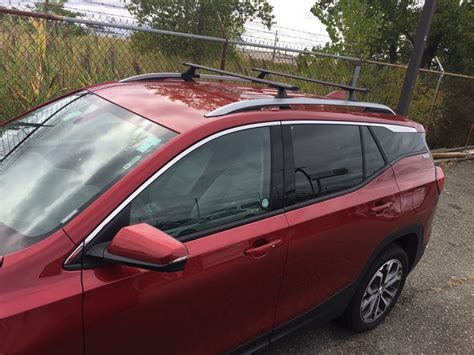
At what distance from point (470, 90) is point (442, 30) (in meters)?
10.5

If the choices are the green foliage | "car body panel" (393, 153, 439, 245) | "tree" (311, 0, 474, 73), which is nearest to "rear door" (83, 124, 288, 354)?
"car body panel" (393, 153, 439, 245)

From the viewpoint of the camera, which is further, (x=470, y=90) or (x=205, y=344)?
(x=470, y=90)

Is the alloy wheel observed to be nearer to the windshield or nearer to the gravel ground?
the gravel ground

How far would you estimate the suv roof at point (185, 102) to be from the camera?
7.02ft

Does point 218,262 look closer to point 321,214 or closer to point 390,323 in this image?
point 321,214

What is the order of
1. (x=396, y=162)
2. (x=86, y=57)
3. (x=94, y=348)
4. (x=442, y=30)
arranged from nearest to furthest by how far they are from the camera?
(x=94, y=348)
(x=396, y=162)
(x=86, y=57)
(x=442, y=30)

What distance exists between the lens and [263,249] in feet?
7.28

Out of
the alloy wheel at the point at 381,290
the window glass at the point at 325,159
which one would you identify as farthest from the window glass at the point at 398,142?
the alloy wheel at the point at 381,290

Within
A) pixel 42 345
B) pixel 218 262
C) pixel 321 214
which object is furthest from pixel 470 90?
pixel 42 345

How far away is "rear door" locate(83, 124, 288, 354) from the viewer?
1745mm

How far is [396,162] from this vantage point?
3.15 meters

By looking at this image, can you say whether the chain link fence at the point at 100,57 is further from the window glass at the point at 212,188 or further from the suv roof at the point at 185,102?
the window glass at the point at 212,188

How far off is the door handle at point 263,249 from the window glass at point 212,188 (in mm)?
166

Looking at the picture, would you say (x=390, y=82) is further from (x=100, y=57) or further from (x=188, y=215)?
(x=188, y=215)
